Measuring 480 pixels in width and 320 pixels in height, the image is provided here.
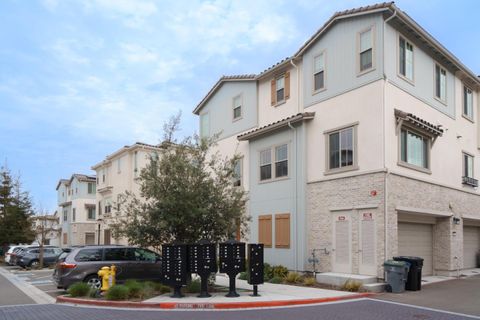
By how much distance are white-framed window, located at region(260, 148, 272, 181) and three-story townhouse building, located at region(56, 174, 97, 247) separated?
35462mm

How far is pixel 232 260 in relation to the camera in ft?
47.6

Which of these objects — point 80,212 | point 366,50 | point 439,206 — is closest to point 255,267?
point 366,50

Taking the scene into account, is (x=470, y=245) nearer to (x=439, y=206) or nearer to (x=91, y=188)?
(x=439, y=206)

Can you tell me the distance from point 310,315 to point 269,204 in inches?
422

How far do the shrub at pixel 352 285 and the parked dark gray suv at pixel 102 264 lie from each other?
253 inches

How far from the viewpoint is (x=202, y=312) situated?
1245cm

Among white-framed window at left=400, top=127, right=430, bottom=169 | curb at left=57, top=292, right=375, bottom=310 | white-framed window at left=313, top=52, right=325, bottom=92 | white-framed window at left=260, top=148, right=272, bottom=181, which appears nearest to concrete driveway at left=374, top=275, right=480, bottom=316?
curb at left=57, top=292, right=375, bottom=310

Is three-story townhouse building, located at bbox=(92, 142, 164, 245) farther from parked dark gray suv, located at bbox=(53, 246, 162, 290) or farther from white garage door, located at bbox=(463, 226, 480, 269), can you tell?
white garage door, located at bbox=(463, 226, 480, 269)

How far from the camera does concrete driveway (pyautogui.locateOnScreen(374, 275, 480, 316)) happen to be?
43.7ft

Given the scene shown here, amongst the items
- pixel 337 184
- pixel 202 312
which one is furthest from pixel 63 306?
pixel 337 184

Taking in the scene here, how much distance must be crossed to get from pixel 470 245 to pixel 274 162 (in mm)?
11260

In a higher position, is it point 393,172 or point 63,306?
point 393,172

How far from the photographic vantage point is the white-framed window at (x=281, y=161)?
21719 mm

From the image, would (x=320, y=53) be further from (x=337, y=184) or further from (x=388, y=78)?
(x=337, y=184)
